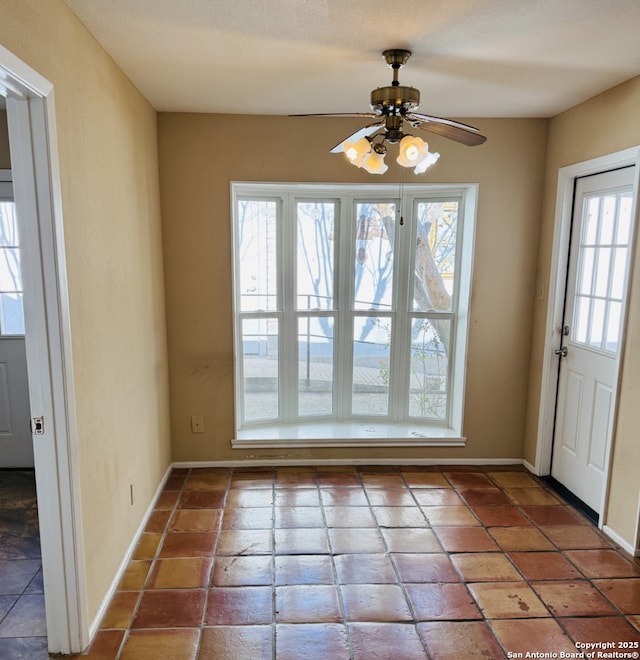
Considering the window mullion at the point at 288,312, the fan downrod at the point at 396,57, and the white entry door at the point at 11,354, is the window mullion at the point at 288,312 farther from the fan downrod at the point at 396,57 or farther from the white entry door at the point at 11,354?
the white entry door at the point at 11,354

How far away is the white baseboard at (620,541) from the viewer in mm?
2605

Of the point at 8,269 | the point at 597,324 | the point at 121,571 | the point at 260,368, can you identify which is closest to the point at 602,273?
the point at 597,324

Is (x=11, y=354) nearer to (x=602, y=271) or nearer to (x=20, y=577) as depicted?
(x=20, y=577)

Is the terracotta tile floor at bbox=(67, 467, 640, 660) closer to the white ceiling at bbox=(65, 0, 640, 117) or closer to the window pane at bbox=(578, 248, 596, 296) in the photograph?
the window pane at bbox=(578, 248, 596, 296)

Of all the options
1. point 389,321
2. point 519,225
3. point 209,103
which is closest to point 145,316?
point 209,103

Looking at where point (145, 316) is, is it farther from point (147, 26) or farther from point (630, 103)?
point (630, 103)

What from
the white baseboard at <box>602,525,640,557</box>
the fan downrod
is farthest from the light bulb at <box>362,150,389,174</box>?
the white baseboard at <box>602,525,640,557</box>

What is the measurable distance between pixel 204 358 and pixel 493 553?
2273 millimetres

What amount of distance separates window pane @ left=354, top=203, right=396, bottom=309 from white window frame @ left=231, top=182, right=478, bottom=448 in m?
0.06

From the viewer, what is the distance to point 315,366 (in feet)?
13.2

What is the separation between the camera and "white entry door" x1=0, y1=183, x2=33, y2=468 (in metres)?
3.38

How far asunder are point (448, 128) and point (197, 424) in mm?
2660

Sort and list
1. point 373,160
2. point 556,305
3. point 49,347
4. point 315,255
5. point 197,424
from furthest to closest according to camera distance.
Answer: point 315,255
point 197,424
point 556,305
point 373,160
point 49,347

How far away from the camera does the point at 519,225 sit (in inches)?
138
